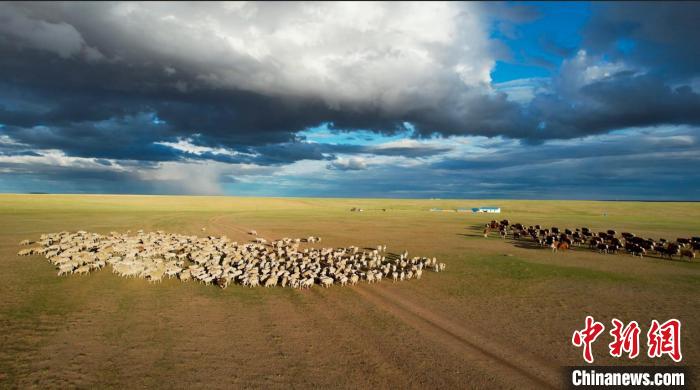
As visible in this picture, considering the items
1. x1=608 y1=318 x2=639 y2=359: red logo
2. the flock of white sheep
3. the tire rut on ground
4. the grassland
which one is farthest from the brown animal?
the tire rut on ground

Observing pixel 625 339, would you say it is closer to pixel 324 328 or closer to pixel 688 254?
pixel 324 328

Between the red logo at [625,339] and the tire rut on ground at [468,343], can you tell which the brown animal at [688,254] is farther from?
the tire rut on ground at [468,343]

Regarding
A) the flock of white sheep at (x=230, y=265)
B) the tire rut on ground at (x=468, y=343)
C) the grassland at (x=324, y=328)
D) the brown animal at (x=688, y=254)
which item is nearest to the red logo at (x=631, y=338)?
the grassland at (x=324, y=328)

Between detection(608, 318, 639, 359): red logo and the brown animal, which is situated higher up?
the brown animal

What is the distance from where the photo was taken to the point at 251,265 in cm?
2459

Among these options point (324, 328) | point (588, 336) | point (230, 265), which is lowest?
point (324, 328)

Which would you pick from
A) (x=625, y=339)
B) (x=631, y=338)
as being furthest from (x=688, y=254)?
(x=625, y=339)

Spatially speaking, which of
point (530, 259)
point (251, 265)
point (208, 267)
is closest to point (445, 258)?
point (530, 259)

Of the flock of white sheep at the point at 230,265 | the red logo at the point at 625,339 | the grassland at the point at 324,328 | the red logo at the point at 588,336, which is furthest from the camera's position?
the flock of white sheep at the point at 230,265
